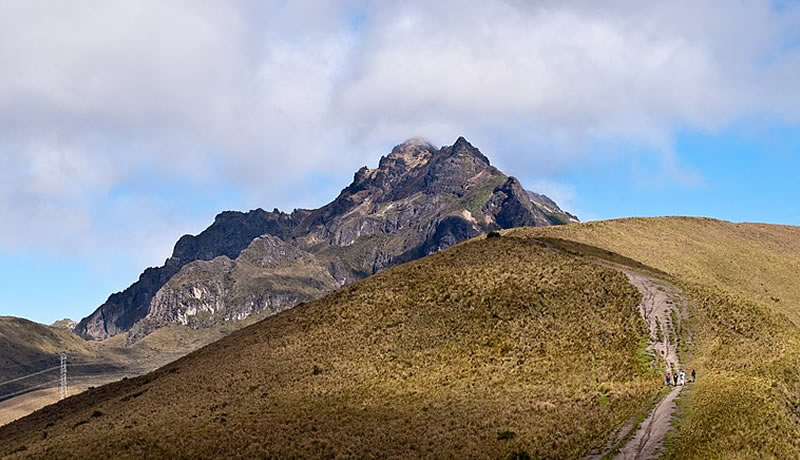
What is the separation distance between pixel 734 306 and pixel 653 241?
196 feet

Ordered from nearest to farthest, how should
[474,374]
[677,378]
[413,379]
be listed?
[677,378]
[474,374]
[413,379]

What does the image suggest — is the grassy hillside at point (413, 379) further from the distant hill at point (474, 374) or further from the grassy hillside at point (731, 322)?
the grassy hillside at point (731, 322)

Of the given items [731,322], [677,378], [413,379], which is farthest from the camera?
[731,322]

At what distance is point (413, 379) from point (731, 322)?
3660 cm

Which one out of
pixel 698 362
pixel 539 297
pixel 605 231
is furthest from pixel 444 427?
pixel 605 231

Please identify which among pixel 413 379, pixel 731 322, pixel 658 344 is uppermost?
pixel 731 322

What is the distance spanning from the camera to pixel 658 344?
70750 millimetres

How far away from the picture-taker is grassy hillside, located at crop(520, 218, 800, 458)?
41312mm

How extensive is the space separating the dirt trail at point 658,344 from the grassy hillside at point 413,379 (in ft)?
5.88

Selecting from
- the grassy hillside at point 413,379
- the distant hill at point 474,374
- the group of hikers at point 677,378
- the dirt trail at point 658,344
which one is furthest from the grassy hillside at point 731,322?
the grassy hillside at point 413,379

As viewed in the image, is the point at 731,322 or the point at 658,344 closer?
the point at 658,344

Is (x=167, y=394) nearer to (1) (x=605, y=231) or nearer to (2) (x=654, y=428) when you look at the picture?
(2) (x=654, y=428)

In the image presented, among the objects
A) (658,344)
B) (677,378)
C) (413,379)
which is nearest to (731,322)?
(658,344)

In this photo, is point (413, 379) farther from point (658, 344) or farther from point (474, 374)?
point (658, 344)
